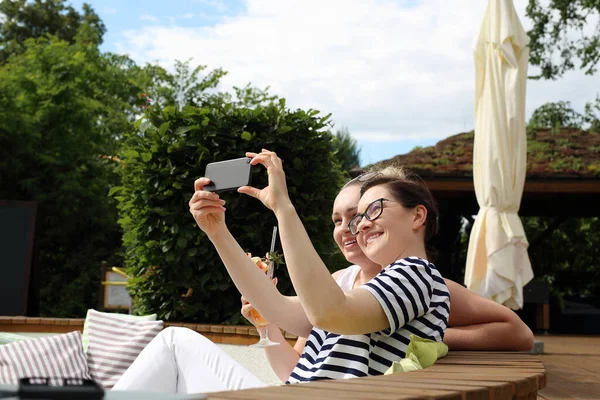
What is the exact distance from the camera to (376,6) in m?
20.4

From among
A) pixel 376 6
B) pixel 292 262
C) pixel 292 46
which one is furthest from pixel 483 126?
pixel 292 46

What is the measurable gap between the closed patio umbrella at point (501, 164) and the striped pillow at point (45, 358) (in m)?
3.58

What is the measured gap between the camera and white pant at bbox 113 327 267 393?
8.77ft

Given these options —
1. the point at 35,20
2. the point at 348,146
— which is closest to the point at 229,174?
the point at 348,146

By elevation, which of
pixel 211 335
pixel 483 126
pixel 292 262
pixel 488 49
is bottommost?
pixel 211 335

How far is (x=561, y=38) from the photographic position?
16453mm

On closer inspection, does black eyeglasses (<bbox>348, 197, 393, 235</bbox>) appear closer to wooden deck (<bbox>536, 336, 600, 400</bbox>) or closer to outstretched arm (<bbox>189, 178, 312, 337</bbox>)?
outstretched arm (<bbox>189, 178, 312, 337</bbox>)

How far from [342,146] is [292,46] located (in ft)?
18.1

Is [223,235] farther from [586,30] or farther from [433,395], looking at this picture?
→ [586,30]

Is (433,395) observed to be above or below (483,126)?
below

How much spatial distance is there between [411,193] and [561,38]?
51.3ft

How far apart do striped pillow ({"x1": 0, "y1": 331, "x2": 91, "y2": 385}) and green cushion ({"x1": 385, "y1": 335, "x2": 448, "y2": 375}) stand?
9.31 feet

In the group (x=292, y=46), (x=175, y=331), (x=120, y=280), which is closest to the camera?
(x=175, y=331)

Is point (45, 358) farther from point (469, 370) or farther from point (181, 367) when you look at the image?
point (469, 370)
